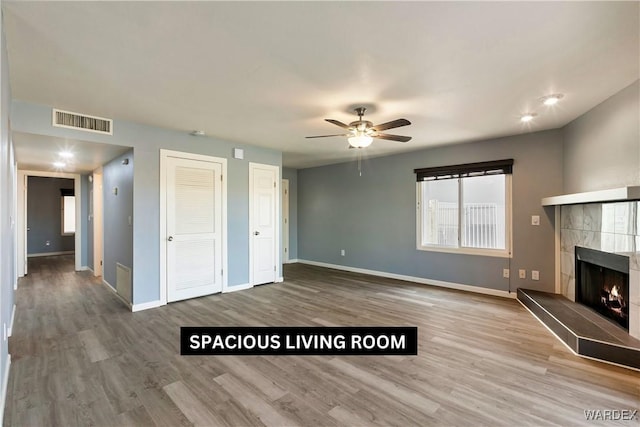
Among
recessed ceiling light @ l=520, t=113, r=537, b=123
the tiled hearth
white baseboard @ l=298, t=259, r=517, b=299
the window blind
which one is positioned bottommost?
white baseboard @ l=298, t=259, r=517, b=299

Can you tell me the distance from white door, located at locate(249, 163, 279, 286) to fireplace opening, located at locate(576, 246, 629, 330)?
438cm

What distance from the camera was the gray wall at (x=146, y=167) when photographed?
10.5 feet

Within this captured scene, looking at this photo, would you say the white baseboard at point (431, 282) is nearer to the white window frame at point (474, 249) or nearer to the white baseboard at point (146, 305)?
the white window frame at point (474, 249)

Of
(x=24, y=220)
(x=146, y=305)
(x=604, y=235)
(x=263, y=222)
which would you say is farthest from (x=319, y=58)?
(x=24, y=220)

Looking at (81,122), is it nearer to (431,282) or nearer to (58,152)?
(58,152)

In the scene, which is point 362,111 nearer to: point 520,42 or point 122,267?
point 520,42

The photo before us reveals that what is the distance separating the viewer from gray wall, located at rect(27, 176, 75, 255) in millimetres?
8609

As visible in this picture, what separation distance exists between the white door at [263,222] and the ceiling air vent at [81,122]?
2.07 meters

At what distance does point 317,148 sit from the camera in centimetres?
523

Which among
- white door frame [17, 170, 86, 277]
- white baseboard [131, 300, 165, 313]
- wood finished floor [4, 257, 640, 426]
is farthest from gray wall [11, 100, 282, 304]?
white door frame [17, 170, 86, 277]

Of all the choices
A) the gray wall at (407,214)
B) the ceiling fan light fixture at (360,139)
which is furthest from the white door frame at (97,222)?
the ceiling fan light fixture at (360,139)

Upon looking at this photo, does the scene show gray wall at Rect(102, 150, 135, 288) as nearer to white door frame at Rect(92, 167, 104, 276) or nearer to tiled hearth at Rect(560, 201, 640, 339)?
white door frame at Rect(92, 167, 104, 276)

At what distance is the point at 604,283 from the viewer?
324cm

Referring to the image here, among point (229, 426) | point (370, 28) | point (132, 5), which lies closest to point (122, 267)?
point (229, 426)
